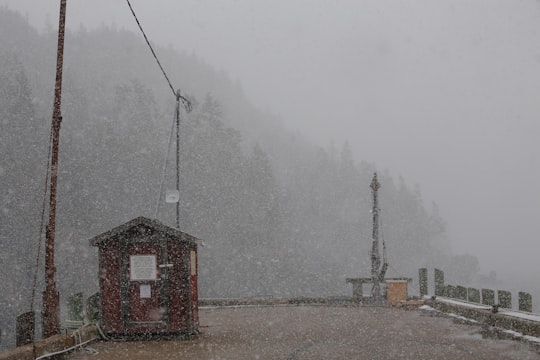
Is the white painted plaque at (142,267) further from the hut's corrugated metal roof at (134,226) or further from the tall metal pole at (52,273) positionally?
the tall metal pole at (52,273)

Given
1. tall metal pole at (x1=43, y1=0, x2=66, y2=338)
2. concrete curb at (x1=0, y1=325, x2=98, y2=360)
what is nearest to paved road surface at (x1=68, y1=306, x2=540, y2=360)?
concrete curb at (x1=0, y1=325, x2=98, y2=360)

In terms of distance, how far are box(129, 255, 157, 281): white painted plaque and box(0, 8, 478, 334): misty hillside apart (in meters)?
35.5

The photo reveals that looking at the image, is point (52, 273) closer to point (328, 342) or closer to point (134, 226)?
point (134, 226)

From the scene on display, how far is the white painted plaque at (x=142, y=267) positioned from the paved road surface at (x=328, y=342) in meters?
1.43

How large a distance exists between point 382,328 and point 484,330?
2.36m

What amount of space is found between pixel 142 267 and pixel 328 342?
14.6 feet

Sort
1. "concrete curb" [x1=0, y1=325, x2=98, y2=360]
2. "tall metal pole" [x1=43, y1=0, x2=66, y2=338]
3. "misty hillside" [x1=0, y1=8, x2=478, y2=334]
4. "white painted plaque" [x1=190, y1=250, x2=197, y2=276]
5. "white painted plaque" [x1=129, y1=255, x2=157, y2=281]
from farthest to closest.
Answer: "misty hillside" [x1=0, y1=8, x2=478, y2=334], "white painted plaque" [x1=190, y1=250, x2=197, y2=276], "white painted plaque" [x1=129, y1=255, x2=157, y2=281], "tall metal pole" [x1=43, y1=0, x2=66, y2=338], "concrete curb" [x1=0, y1=325, x2=98, y2=360]

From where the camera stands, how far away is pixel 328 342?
36.3 feet

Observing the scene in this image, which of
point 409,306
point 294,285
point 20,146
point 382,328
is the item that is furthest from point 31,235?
point 382,328

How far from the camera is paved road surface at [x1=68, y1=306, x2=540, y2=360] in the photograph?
31.4 feet

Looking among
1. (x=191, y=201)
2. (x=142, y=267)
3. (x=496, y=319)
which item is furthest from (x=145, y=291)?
(x=191, y=201)

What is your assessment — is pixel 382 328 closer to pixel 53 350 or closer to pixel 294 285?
pixel 53 350

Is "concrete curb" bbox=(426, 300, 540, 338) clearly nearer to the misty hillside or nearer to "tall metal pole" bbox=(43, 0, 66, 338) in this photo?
"tall metal pole" bbox=(43, 0, 66, 338)

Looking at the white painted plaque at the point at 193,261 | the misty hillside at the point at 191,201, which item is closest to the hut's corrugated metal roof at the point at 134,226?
the white painted plaque at the point at 193,261
